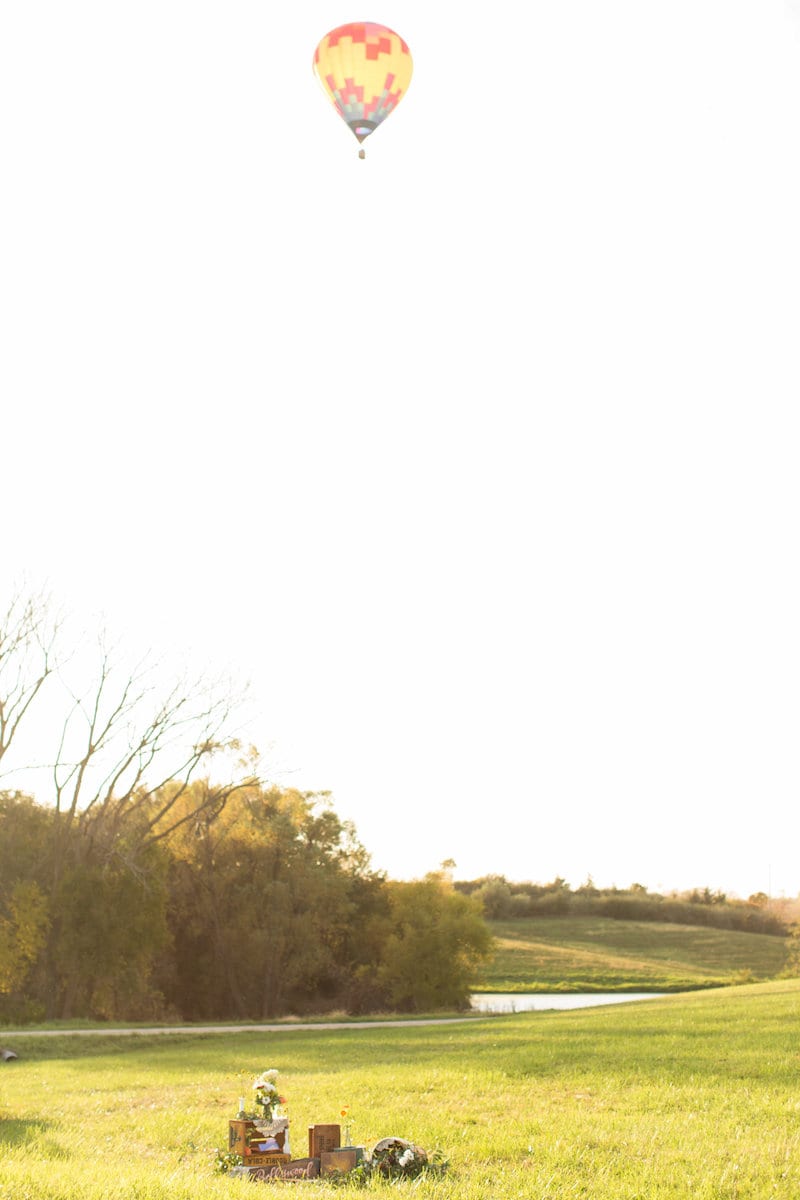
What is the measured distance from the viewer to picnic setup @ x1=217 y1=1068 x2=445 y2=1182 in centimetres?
837

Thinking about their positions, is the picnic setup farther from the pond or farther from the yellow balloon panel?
the pond

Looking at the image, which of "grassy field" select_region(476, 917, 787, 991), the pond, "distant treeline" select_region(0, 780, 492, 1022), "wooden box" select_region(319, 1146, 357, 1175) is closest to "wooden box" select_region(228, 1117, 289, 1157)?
"wooden box" select_region(319, 1146, 357, 1175)

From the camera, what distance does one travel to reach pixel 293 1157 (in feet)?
30.8

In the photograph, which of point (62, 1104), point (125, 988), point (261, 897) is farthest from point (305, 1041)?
point (261, 897)

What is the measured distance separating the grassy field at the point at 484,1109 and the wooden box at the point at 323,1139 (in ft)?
3.03

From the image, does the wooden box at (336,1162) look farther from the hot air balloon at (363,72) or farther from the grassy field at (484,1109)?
the hot air balloon at (363,72)

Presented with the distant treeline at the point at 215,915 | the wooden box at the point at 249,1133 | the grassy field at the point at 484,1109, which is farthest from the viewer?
the distant treeline at the point at 215,915

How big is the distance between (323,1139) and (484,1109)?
3.84 meters

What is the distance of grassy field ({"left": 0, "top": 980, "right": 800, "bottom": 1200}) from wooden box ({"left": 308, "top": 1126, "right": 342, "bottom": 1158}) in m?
0.92

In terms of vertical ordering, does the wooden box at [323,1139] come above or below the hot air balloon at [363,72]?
below

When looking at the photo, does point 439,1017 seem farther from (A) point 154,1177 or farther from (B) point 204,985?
(A) point 154,1177

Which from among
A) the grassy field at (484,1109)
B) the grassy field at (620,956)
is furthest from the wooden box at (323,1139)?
the grassy field at (620,956)

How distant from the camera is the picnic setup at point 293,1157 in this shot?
27.5 feet

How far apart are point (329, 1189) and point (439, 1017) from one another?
2801 centimetres
